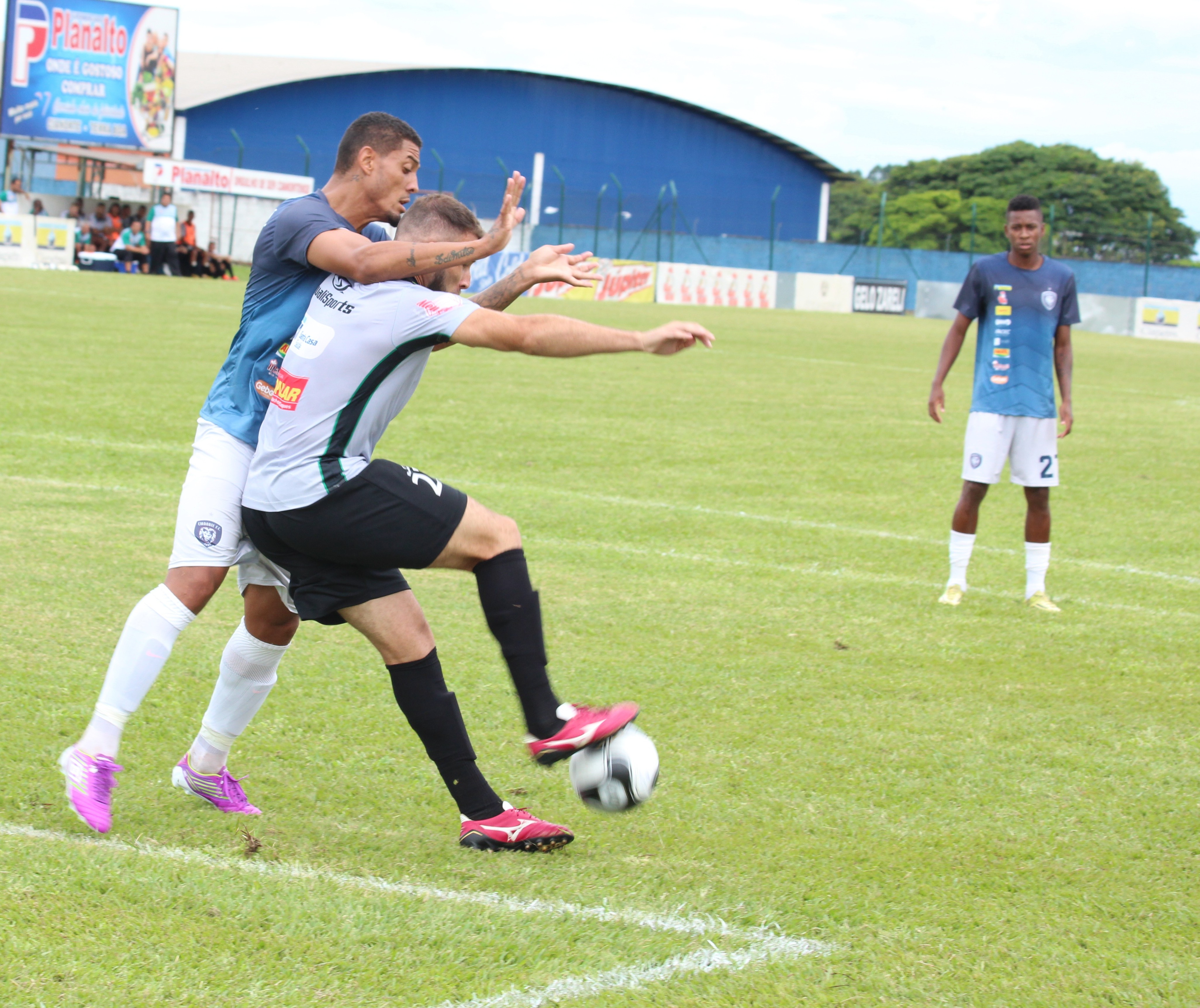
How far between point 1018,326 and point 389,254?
184 inches

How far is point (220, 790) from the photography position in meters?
3.79

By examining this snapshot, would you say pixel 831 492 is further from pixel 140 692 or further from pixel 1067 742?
pixel 140 692

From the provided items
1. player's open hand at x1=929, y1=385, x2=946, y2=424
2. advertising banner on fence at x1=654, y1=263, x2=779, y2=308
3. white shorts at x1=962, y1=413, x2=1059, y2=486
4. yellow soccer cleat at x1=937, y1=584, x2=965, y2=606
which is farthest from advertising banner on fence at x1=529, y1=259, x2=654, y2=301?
yellow soccer cleat at x1=937, y1=584, x2=965, y2=606

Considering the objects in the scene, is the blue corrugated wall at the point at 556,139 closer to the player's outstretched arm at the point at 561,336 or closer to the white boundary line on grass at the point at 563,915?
the player's outstretched arm at the point at 561,336

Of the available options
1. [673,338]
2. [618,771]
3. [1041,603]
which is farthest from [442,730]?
[1041,603]

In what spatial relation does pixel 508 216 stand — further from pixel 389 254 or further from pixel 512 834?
pixel 512 834

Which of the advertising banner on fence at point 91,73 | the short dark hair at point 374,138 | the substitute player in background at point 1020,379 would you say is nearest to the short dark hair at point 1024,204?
the substitute player in background at point 1020,379

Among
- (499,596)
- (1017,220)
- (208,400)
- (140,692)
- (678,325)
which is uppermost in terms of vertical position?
(1017,220)

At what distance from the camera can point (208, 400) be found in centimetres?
391

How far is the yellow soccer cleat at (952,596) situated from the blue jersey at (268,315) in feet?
13.9

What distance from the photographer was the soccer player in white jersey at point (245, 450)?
3611 mm

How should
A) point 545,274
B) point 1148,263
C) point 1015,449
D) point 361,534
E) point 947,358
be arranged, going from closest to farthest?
point 361,534 → point 545,274 → point 1015,449 → point 947,358 → point 1148,263

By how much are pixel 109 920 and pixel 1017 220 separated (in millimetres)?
5753

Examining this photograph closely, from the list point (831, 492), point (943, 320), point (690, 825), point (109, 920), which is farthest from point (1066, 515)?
point (943, 320)
